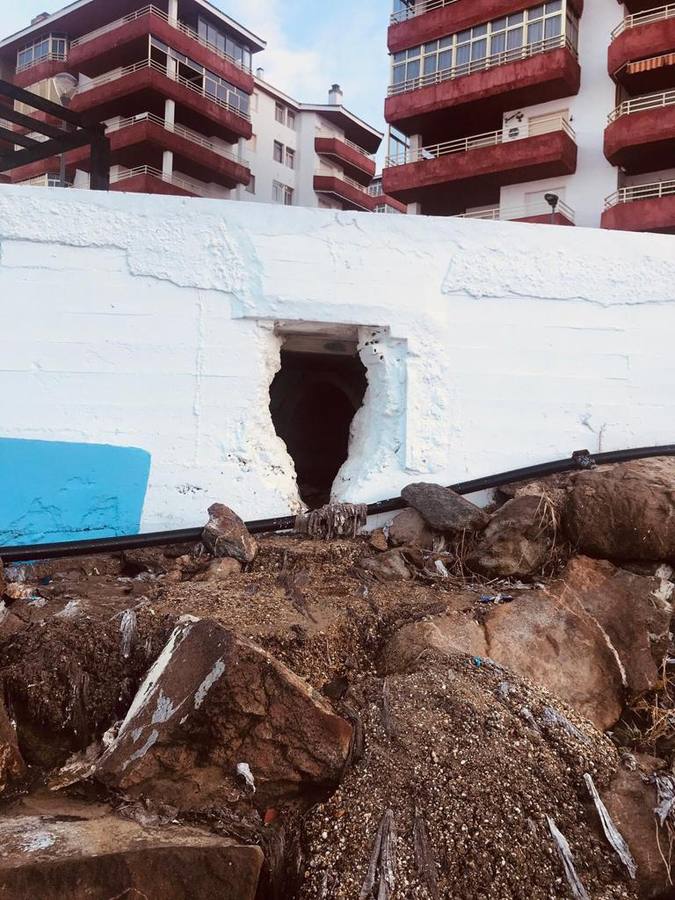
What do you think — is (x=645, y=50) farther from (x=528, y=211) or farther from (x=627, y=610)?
(x=627, y=610)

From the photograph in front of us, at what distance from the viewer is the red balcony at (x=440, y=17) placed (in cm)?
1958

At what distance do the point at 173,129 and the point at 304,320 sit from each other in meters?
21.6

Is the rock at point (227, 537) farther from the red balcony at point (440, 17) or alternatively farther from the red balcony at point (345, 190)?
the red balcony at point (345, 190)

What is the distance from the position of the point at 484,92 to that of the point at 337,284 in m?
17.4

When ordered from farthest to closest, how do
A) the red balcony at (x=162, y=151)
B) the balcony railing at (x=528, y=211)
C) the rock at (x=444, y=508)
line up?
the red balcony at (x=162, y=151) < the balcony railing at (x=528, y=211) < the rock at (x=444, y=508)

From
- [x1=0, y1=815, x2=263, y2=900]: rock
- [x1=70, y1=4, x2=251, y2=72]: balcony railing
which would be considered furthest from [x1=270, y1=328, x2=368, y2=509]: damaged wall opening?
[x1=70, y1=4, x2=251, y2=72]: balcony railing

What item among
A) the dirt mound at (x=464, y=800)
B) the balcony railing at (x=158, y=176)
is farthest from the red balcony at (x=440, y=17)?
the dirt mound at (x=464, y=800)

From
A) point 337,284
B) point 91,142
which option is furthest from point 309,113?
point 337,284

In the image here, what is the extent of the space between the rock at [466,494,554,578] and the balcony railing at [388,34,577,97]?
1849 cm

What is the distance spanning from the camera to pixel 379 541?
558cm

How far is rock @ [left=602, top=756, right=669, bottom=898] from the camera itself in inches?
105

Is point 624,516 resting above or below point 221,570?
above

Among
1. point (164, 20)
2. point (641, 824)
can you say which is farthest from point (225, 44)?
point (641, 824)

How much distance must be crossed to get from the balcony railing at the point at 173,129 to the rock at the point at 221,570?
Answer: 22529mm
